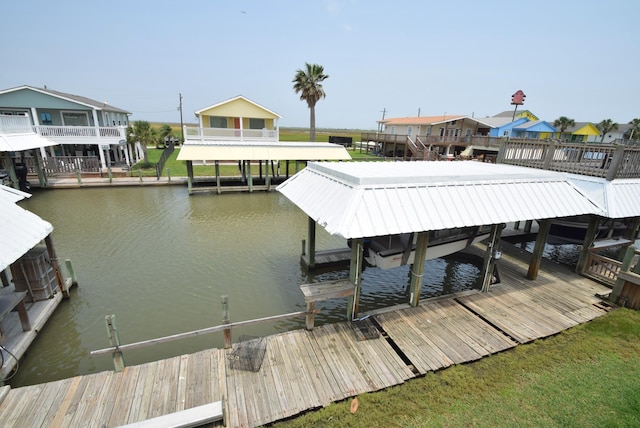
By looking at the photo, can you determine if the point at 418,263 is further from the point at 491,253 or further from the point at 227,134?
the point at 227,134

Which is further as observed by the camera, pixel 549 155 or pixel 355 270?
pixel 549 155

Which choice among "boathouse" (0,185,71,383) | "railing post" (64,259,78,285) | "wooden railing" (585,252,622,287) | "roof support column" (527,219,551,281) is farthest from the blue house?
"boathouse" (0,185,71,383)

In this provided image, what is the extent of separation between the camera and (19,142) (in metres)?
18.6

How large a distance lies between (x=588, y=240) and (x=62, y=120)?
34.7m

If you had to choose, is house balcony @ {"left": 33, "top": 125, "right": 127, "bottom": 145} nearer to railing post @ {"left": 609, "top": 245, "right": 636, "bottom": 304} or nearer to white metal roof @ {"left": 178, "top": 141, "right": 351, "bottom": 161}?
white metal roof @ {"left": 178, "top": 141, "right": 351, "bottom": 161}

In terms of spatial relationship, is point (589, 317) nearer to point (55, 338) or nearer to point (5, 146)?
point (55, 338)

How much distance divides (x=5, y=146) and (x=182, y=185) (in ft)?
32.4

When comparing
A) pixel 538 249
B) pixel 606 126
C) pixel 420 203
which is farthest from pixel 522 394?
pixel 606 126

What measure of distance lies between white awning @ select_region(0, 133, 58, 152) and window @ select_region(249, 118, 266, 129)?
16890 mm

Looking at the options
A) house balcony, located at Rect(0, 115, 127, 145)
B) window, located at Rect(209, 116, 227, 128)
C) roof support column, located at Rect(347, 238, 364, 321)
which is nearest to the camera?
roof support column, located at Rect(347, 238, 364, 321)

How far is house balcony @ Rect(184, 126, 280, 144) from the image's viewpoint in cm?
2839

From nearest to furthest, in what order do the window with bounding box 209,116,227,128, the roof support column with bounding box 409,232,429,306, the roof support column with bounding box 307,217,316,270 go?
the roof support column with bounding box 409,232,429,306 → the roof support column with bounding box 307,217,316,270 → the window with bounding box 209,116,227,128

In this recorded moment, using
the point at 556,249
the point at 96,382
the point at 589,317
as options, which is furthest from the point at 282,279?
the point at 556,249

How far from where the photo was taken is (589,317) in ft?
24.8
